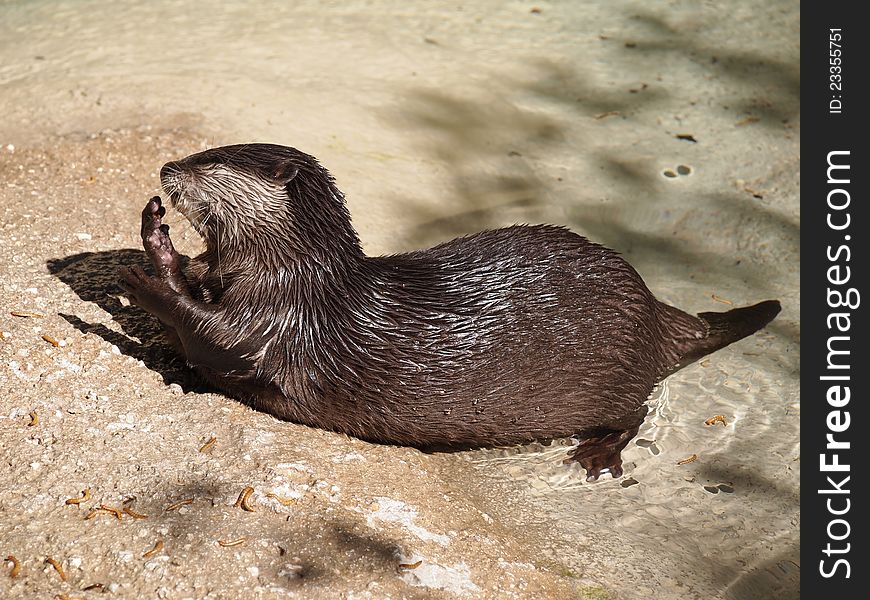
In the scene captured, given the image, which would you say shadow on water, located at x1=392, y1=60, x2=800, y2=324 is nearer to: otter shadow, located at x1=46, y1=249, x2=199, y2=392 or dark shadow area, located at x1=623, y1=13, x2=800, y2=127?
dark shadow area, located at x1=623, y1=13, x2=800, y2=127

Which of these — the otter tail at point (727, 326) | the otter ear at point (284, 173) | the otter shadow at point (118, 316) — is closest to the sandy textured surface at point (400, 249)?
the otter shadow at point (118, 316)

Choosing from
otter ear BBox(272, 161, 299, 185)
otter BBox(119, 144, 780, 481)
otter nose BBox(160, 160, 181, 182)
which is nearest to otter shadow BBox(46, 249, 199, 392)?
otter BBox(119, 144, 780, 481)

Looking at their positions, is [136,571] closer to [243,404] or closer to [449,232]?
[243,404]

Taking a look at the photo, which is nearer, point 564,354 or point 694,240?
point 564,354

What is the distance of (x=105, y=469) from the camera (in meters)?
2.99

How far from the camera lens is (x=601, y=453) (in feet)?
11.9

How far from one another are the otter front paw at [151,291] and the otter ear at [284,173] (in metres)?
0.54

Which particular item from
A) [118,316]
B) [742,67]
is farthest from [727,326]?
[742,67]

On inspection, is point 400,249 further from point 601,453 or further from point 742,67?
point 742,67

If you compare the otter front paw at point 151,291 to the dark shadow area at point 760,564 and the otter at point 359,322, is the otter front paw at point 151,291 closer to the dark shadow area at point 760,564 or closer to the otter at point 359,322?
the otter at point 359,322

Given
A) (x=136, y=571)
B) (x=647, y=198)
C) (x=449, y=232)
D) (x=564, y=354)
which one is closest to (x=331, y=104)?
(x=449, y=232)

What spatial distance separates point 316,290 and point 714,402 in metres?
1.73

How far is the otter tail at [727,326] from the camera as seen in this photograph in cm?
401

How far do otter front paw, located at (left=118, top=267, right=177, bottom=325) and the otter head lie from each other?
251 millimetres
